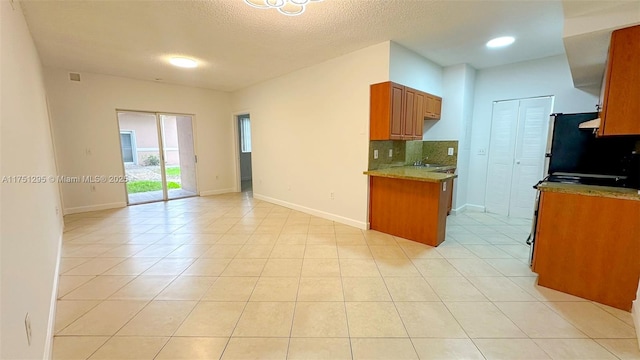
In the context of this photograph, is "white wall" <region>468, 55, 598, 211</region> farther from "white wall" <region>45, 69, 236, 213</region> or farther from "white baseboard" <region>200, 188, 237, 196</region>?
"white wall" <region>45, 69, 236, 213</region>

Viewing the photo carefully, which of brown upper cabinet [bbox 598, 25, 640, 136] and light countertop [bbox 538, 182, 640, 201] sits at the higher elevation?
brown upper cabinet [bbox 598, 25, 640, 136]

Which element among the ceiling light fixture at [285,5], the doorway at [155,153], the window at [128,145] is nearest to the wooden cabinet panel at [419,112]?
the ceiling light fixture at [285,5]

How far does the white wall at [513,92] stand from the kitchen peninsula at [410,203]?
182 centimetres

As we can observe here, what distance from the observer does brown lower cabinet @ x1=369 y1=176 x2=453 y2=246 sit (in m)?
3.21

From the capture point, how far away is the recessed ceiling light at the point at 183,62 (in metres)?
4.01

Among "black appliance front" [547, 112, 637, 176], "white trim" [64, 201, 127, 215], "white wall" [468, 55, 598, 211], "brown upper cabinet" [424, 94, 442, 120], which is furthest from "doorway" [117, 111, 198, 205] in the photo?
"black appliance front" [547, 112, 637, 176]

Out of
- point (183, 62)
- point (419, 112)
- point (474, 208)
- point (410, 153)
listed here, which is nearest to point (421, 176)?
point (419, 112)

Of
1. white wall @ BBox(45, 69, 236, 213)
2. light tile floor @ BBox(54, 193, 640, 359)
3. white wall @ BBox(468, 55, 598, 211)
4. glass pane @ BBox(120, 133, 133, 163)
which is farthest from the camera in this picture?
glass pane @ BBox(120, 133, 133, 163)

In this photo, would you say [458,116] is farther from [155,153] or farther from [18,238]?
[155,153]

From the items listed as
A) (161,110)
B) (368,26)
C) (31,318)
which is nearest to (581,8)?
(368,26)

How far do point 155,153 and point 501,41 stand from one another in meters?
6.60

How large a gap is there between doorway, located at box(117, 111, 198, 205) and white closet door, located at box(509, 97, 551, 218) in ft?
21.7

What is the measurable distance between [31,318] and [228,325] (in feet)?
3.38

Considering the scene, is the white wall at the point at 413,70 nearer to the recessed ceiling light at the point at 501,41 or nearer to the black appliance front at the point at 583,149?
the recessed ceiling light at the point at 501,41
